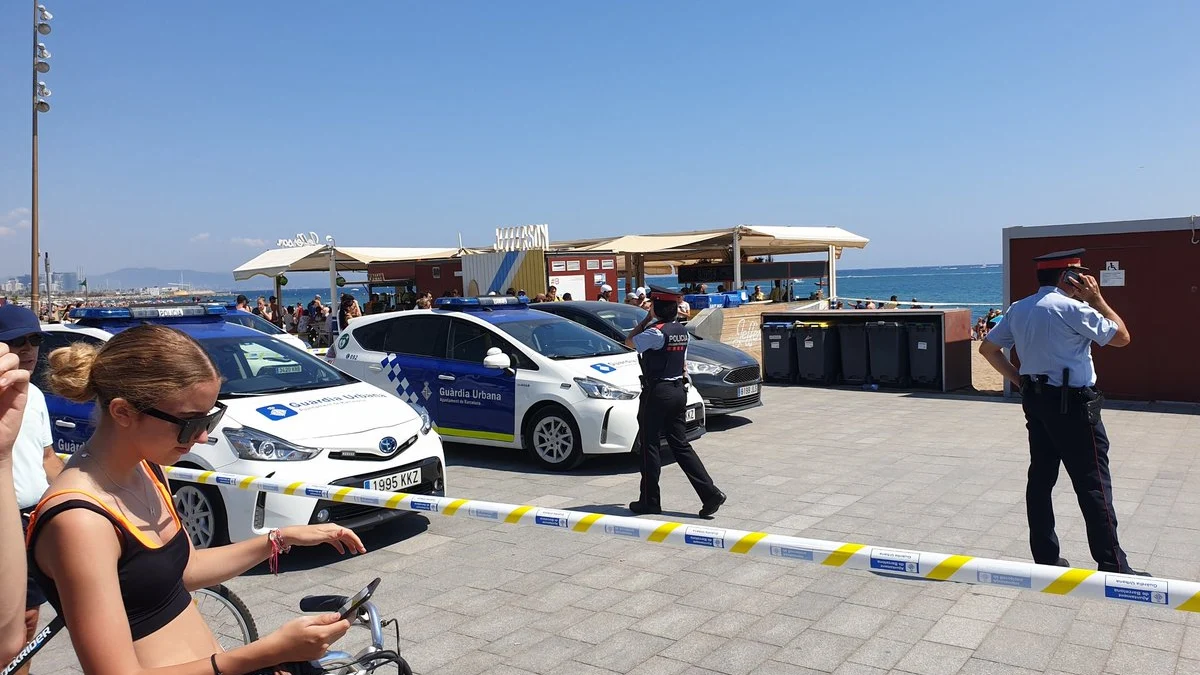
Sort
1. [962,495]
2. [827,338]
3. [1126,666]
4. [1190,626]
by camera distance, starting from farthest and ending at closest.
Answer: [827,338]
[962,495]
[1190,626]
[1126,666]

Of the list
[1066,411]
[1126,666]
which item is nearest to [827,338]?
[1066,411]

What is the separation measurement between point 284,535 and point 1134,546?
18.5ft

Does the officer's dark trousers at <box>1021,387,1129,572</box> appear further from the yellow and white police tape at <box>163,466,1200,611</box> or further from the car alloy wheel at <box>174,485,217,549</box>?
the car alloy wheel at <box>174,485,217,549</box>

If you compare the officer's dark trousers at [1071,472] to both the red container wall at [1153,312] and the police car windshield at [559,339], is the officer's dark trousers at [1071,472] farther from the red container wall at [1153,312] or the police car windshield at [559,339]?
the red container wall at [1153,312]

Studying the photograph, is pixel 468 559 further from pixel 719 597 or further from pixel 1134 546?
pixel 1134 546

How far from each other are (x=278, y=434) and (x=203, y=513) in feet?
2.17

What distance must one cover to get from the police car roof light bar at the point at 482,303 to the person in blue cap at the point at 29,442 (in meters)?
6.63

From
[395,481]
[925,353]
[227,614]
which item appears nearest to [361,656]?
[227,614]

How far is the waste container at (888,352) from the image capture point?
14.1m

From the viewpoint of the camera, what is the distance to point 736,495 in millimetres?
7742

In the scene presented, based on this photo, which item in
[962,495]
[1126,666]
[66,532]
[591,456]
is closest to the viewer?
[66,532]

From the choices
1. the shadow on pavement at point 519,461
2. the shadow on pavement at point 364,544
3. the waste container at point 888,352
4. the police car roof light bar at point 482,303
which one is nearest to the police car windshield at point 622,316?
the police car roof light bar at point 482,303

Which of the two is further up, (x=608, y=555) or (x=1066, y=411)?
(x=1066, y=411)

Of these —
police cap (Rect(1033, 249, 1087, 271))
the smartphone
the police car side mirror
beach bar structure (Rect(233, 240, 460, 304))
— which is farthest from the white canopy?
the smartphone
